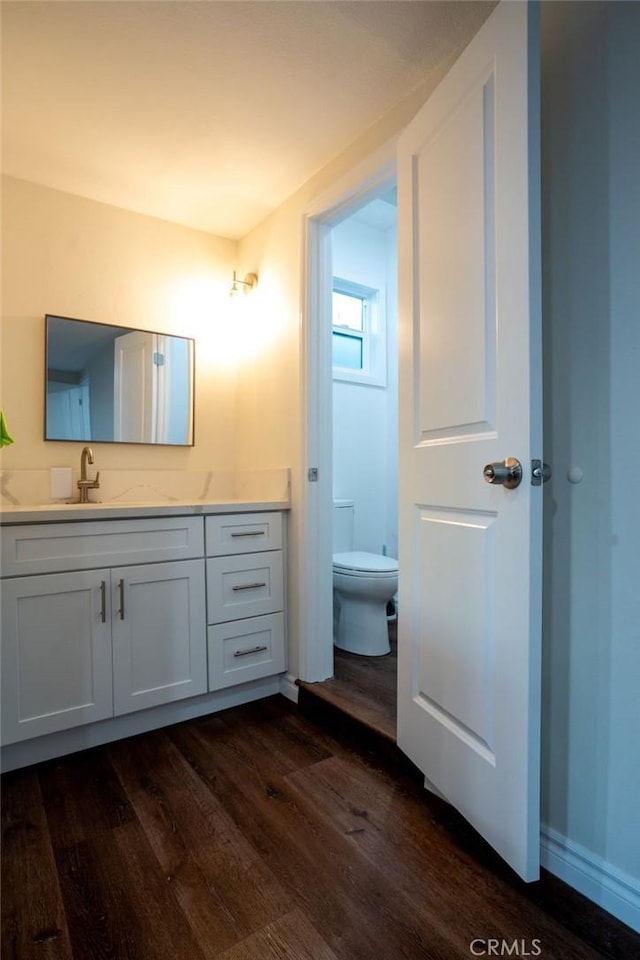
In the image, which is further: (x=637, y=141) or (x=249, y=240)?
(x=249, y=240)

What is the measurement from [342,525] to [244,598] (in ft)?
2.97

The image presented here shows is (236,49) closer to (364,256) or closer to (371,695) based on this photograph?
(364,256)

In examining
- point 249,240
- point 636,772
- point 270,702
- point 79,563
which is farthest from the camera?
point 249,240

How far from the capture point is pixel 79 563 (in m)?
1.68

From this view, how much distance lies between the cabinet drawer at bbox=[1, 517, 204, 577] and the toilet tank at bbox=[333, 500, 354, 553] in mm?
1003

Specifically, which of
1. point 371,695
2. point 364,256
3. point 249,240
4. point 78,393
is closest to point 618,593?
point 371,695

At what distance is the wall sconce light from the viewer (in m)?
2.46

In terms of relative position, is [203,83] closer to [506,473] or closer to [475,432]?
[475,432]

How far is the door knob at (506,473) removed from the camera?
1.01 metres

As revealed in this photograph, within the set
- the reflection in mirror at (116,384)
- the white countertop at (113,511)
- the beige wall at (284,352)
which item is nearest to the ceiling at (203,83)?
the beige wall at (284,352)

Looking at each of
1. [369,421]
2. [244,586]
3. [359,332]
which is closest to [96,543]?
[244,586]

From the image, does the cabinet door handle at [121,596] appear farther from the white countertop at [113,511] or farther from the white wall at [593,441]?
the white wall at [593,441]

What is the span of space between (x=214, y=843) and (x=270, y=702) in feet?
2.78

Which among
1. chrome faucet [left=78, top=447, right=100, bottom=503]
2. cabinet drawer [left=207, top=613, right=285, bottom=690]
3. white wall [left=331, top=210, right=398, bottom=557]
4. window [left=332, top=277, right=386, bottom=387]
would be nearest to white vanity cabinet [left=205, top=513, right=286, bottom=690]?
cabinet drawer [left=207, top=613, right=285, bottom=690]
